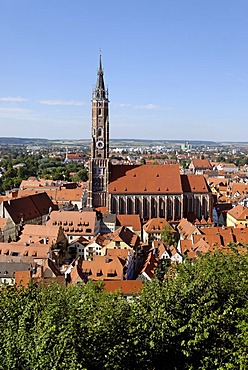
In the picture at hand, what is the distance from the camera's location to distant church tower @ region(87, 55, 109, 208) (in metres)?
78.1

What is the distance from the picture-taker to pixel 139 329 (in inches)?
667

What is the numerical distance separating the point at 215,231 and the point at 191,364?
146 feet

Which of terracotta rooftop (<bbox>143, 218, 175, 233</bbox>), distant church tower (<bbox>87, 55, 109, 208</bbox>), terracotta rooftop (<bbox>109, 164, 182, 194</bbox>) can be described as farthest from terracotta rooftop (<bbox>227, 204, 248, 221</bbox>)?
distant church tower (<bbox>87, 55, 109, 208</bbox>)

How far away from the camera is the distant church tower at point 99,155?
256 ft

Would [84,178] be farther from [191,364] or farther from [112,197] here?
[191,364]

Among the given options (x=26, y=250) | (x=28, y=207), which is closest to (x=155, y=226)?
(x=28, y=207)

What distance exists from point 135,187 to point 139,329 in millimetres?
61313

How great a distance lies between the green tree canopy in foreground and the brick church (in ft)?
188

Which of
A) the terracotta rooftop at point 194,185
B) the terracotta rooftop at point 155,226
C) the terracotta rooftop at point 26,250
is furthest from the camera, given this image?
the terracotta rooftop at point 194,185

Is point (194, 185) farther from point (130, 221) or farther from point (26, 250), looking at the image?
point (26, 250)

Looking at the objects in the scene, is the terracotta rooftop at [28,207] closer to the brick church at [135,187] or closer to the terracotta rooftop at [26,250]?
the brick church at [135,187]

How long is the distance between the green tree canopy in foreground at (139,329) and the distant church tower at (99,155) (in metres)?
57.7

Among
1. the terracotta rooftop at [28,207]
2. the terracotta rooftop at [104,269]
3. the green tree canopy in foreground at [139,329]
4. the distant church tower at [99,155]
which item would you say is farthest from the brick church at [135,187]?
the green tree canopy in foreground at [139,329]

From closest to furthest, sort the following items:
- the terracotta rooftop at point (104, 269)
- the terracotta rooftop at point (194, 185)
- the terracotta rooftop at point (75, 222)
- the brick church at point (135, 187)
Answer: the terracotta rooftop at point (104, 269), the terracotta rooftop at point (75, 222), the brick church at point (135, 187), the terracotta rooftop at point (194, 185)
